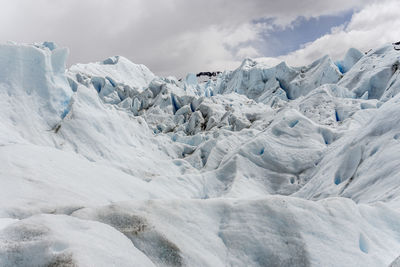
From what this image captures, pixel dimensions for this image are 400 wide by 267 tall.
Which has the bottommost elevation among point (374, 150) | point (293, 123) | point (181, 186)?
point (181, 186)

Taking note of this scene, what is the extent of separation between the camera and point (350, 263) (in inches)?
143

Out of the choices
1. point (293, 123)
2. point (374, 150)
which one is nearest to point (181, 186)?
point (293, 123)

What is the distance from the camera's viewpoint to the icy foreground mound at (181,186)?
341 centimetres

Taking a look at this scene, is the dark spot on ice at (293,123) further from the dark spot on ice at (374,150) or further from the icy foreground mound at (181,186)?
the dark spot on ice at (374,150)

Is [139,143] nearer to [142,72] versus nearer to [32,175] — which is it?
[32,175]

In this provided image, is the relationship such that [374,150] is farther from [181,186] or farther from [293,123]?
[181,186]

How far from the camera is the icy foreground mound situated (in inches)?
134

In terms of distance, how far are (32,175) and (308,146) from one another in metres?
12.6

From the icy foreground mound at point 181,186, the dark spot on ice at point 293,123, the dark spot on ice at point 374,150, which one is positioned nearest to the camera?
the icy foreground mound at point 181,186

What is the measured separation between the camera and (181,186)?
44.3 ft

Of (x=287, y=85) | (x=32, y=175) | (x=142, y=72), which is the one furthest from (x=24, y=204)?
(x=142, y=72)

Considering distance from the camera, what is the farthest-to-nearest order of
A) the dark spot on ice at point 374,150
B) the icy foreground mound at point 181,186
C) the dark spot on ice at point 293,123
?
the dark spot on ice at point 293,123 < the dark spot on ice at point 374,150 < the icy foreground mound at point 181,186

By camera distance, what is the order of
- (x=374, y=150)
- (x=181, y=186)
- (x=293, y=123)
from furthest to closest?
(x=293, y=123), (x=181, y=186), (x=374, y=150)

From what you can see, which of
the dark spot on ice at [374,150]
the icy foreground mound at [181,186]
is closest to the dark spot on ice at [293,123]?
the icy foreground mound at [181,186]
